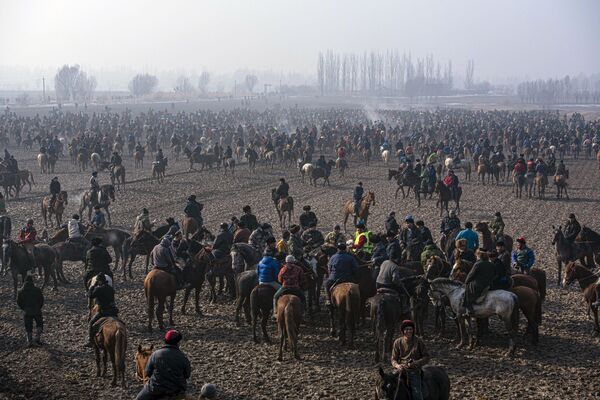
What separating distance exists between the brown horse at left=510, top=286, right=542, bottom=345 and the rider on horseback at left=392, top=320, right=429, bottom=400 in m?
4.45

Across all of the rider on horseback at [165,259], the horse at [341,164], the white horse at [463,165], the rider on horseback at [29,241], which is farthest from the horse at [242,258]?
the white horse at [463,165]

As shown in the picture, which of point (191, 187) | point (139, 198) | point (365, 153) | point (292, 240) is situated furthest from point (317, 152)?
point (292, 240)

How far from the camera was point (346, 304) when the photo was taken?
39.9ft

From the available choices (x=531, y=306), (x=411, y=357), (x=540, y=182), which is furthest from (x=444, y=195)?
(x=411, y=357)

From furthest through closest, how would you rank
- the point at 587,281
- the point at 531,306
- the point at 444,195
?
the point at 444,195, the point at 587,281, the point at 531,306

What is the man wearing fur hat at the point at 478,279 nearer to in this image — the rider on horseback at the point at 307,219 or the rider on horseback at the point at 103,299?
the rider on horseback at the point at 103,299

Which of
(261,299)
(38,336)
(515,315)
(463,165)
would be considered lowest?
(38,336)

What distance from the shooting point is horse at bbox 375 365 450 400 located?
7.87 m

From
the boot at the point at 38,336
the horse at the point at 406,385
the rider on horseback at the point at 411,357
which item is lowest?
the boot at the point at 38,336

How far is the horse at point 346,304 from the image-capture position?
12.1 meters

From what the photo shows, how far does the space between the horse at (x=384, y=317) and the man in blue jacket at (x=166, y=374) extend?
422cm

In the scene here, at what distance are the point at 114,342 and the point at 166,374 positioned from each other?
7.84 ft

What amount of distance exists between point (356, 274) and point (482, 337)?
2.75 metres

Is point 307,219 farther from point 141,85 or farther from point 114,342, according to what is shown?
point 141,85
